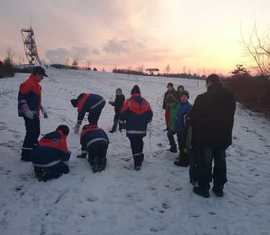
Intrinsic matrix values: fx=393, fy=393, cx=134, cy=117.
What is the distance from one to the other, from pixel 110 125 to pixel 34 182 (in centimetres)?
809

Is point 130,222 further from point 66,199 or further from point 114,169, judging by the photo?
point 114,169

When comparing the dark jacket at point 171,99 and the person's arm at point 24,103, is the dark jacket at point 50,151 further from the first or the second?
the dark jacket at point 171,99

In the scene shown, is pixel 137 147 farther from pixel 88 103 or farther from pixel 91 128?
pixel 88 103

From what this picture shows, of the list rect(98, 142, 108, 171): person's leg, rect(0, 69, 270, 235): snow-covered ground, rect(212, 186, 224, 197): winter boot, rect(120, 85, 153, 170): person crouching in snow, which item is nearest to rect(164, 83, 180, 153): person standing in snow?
rect(0, 69, 270, 235): snow-covered ground

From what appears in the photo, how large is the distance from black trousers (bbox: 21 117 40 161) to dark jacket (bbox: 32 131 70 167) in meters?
1.07

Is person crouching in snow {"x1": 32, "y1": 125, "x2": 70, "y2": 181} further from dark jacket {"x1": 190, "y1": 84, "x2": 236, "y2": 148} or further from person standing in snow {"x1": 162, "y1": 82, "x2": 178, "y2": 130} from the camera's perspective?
person standing in snow {"x1": 162, "y1": 82, "x2": 178, "y2": 130}

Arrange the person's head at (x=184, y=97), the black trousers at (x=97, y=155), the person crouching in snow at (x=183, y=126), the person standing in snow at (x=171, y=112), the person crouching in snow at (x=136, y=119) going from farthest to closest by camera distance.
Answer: the person standing in snow at (x=171, y=112), the person's head at (x=184, y=97), the person crouching in snow at (x=183, y=126), the person crouching in snow at (x=136, y=119), the black trousers at (x=97, y=155)

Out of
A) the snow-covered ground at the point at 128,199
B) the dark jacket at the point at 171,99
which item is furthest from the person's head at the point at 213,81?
the dark jacket at the point at 171,99

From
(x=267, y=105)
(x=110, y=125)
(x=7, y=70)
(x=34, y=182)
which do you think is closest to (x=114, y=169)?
(x=34, y=182)

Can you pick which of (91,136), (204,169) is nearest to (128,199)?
(204,169)

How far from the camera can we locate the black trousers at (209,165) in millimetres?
8125

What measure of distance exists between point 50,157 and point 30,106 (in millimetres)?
1719

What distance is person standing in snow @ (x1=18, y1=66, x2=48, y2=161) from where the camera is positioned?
9734 mm

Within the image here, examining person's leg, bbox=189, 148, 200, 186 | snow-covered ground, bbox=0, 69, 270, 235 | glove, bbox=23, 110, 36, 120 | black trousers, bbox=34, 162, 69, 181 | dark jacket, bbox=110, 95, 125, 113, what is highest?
glove, bbox=23, 110, 36, 120
